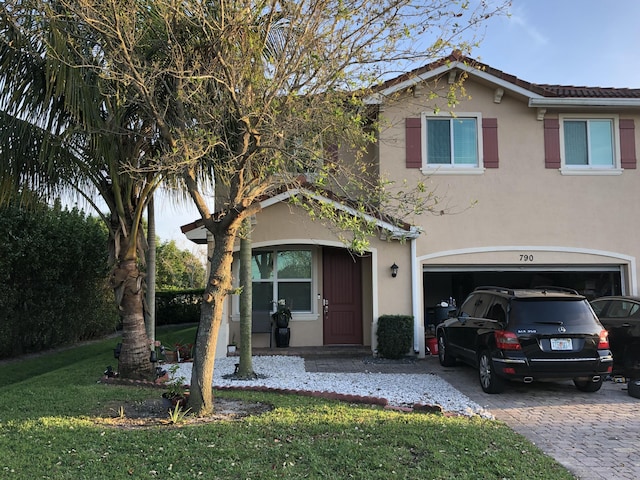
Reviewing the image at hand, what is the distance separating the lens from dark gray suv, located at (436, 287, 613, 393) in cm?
760

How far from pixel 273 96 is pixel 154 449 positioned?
4184 mm

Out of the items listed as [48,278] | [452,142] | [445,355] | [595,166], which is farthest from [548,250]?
[48,278]

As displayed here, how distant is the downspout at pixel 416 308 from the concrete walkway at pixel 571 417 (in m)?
1.13

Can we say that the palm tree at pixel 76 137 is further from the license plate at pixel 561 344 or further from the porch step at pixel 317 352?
the license plate at pixel 561 344

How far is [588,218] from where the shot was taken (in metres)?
12.7

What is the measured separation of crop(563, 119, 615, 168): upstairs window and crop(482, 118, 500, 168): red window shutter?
1.92 metres

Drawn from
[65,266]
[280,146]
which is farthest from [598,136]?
[65,266]

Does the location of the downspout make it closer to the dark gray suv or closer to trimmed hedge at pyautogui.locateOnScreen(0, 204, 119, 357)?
the dark gray suv

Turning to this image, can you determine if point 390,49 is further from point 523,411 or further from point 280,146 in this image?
point 523,411

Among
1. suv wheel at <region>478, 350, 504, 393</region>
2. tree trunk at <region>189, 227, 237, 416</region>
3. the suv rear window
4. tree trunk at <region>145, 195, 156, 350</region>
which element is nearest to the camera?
tree trunk at <region>189, 227, 237, 416</region>

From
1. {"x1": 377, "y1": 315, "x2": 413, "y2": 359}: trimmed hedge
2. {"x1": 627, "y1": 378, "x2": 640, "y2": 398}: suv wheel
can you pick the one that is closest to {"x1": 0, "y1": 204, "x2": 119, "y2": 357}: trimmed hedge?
{"x1": 377, "y1": 315, "x2": 413, "y2": 359}: trimmed hedge

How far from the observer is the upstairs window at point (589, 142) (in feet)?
42.3

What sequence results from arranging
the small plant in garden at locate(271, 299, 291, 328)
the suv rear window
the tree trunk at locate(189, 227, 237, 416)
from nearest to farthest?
1. the tree trunk at locate(189, 227, 237, 416)
2. the suv rear window
3. the small plant in garden at locate(271, 299, 291, 328)

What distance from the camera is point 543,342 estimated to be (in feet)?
25.0
